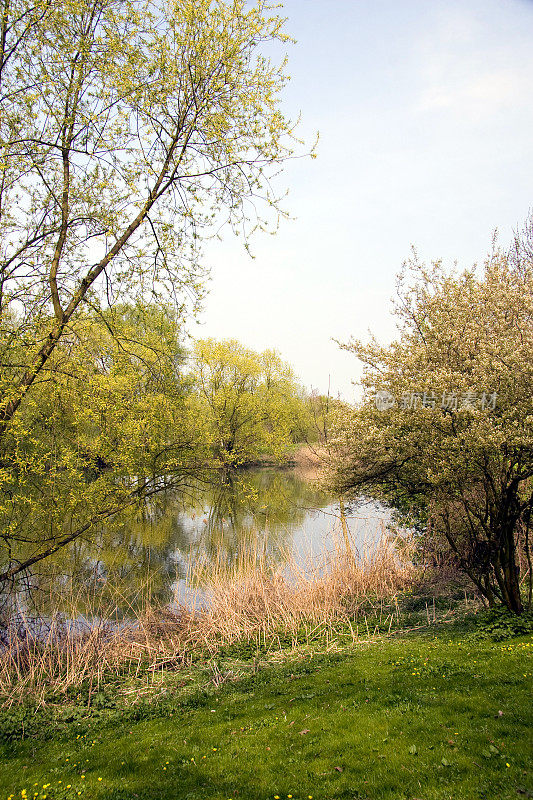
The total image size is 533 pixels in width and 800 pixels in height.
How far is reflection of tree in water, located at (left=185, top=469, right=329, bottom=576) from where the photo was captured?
52.0 ft

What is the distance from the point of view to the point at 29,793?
5156mm

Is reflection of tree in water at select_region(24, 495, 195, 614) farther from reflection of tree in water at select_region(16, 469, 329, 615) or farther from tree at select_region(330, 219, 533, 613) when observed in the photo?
tree at select_region(330, 219, 533, 613)

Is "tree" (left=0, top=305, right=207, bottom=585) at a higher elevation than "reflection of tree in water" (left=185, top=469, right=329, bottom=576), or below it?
higher

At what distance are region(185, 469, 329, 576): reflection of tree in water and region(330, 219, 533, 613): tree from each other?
3.76 metres

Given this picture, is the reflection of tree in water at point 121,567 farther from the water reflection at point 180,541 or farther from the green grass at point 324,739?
the green grass at point 324,739

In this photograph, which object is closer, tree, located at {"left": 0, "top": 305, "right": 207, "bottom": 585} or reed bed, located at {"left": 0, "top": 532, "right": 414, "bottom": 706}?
reed bed, located at {"left": 0, "top": 532, "right": 414, "bottom": 706}

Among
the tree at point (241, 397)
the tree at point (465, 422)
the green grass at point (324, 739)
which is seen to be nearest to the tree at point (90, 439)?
the green grass at point (324, 739)

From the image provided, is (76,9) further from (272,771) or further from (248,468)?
(248,468)

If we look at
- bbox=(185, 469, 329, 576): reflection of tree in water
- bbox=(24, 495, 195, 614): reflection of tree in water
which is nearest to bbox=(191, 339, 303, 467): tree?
bbox=(185, 469, 329, 576): reflection of tree in water

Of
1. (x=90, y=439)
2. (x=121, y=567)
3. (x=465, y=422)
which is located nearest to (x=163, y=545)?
(x=121, y=567)

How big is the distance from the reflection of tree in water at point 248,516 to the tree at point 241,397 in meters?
2.94

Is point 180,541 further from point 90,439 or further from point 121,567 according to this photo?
point 90,439

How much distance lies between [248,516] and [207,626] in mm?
13007

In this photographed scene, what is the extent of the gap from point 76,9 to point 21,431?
769 cm
